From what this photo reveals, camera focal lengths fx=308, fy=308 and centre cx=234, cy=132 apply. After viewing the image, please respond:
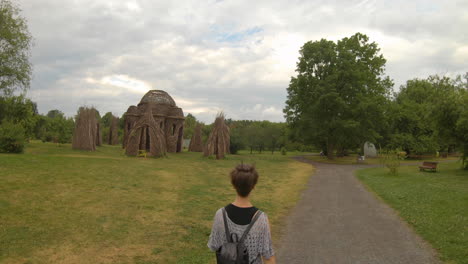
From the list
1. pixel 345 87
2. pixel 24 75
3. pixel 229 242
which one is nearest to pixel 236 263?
pixel 229 242

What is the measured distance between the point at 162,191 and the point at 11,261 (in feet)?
22.5

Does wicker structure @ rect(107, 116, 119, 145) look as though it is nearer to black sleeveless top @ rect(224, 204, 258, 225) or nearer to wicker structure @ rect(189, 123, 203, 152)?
wicker structure @ rect(189, 123, 203, 152)

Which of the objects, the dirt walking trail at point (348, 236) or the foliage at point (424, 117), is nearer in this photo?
the dirt walking trail at point (348, 236)

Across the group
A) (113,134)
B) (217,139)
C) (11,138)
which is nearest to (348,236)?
(11,138)

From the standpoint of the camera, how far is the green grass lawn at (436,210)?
6.89m

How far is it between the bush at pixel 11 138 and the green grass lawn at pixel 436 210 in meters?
20.2

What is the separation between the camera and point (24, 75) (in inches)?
966

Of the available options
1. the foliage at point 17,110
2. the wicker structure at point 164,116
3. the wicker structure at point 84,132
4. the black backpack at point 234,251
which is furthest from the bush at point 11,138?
the black backpack at point 234,251

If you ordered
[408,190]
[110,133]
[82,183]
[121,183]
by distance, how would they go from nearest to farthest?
[82,183]
[121,183]
[408,190]
[110,133]

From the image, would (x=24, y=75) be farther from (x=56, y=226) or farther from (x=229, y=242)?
(x=229, y=242)

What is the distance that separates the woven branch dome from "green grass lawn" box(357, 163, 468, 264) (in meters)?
24.8

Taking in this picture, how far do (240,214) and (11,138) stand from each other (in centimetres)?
2027

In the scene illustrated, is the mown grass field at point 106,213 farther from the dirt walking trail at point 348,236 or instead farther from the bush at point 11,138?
the bush at point 11,138

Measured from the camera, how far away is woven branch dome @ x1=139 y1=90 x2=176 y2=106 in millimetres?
34719
